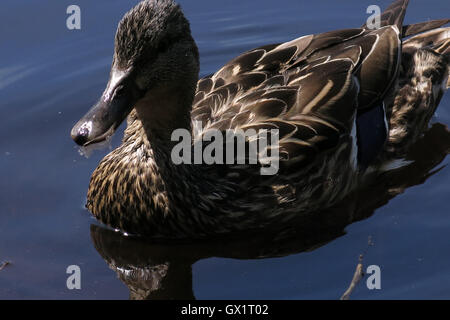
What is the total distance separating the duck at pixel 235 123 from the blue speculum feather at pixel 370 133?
1cm

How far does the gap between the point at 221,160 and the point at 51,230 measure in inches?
64.4

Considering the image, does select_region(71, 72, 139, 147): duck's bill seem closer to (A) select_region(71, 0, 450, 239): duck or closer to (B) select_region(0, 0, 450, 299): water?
(A) select_region(71, 0, 450, 239): duck

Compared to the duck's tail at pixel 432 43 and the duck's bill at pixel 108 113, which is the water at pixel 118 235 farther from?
the duck's bill at pixel 108 113

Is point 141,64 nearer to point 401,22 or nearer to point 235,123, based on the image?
point 235,123

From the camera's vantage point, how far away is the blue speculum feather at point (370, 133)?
782 centimetres

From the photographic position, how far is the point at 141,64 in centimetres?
643

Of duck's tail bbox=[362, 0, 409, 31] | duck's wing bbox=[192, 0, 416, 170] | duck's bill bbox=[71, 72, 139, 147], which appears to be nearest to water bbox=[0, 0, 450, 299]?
duck's wing bbox=[192, 0, 416, 170]

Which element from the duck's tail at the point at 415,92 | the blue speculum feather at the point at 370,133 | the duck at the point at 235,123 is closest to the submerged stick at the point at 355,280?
the duck at the point at 235,123

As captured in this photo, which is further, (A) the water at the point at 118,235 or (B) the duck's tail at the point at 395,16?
(B) the duck's tail at the point at 395,16

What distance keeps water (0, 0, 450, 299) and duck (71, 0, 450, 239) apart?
9.1 inches

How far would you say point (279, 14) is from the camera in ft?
35.3

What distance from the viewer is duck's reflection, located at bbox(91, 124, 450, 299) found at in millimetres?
6766

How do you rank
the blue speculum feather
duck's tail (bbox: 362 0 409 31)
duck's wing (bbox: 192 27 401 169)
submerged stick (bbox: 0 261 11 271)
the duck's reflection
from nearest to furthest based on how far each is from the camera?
the duck's reflection
submerged stick (bbox: 0 261 11 271)
duck's wing (bbox: 192 27 401 169)
the blue speculum feather
duck's tail (bbox: 362 0 409 31)

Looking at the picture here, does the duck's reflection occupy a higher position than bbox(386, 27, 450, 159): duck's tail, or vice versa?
bbox(386, 27, 450, 159): duck's tail
